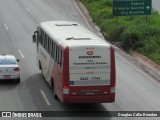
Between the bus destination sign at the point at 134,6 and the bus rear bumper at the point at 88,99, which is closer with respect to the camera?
the bus rear bumper at the point at 88,99

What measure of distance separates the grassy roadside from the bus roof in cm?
829

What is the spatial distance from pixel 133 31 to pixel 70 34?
1550 centimetres

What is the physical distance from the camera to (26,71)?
32.0m

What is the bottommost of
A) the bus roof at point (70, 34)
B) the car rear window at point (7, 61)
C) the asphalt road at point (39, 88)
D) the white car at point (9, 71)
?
the asphalt road at point (39, 88)

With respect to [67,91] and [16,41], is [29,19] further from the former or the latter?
[67,91]

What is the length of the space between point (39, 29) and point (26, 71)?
3.02m

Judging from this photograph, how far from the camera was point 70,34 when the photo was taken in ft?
84.0

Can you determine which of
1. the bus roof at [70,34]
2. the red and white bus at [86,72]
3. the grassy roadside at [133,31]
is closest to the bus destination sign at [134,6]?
the grassy roadside at [133,31]

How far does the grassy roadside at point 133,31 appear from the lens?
37.3 meters

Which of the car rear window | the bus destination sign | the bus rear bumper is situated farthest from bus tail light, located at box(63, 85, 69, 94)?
the bus destination sign

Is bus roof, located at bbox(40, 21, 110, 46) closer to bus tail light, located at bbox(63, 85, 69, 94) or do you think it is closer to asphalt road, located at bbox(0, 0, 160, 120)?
bus tail light, located at bbox(63, 85, 69, 94)

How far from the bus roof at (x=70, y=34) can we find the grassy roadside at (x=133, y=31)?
8289 mm

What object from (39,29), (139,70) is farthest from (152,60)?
(39,29)

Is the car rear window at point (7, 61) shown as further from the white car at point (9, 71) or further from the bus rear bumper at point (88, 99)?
the bus rear bumper at point (88, 99)
